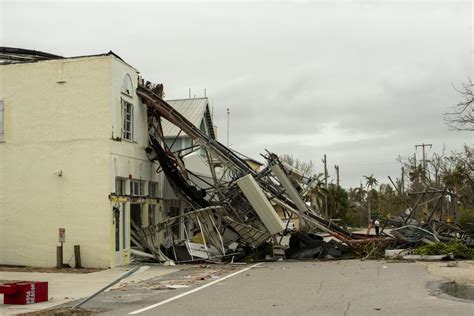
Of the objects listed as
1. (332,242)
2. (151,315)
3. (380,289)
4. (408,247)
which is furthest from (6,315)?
(408,247)

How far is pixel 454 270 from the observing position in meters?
16.6

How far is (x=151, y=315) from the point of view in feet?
32.0

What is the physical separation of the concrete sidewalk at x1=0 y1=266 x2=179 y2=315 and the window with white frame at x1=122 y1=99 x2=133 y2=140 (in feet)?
17.3

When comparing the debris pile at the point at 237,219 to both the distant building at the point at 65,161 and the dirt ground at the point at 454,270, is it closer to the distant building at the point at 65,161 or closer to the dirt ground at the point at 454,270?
the distant building at the point at 65,161

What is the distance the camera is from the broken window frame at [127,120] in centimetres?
2109

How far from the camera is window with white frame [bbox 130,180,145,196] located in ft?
71.3

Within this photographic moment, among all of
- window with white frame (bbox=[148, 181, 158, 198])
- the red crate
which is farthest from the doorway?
the red crate

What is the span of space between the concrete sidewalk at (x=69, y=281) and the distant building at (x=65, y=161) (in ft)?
5.71

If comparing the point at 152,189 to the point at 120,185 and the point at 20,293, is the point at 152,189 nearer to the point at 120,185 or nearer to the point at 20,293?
the point at 120,185

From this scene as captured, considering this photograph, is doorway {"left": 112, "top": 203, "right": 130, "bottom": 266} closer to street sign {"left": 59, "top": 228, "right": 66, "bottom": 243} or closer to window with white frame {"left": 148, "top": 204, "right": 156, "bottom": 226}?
street sign {"left": 59, "top": 228, "right": 66, "bottom": 243}

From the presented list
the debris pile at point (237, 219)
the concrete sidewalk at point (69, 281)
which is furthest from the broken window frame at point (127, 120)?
the concrete sidewalk at point (69, 281)

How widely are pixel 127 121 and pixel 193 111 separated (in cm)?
1161

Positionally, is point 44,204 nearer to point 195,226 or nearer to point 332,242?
point 195,226

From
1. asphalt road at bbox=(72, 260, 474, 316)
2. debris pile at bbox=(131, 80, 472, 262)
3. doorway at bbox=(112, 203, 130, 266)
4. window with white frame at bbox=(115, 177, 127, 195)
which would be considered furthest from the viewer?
debris pile at bbox=(131, 80, 472, 262)
